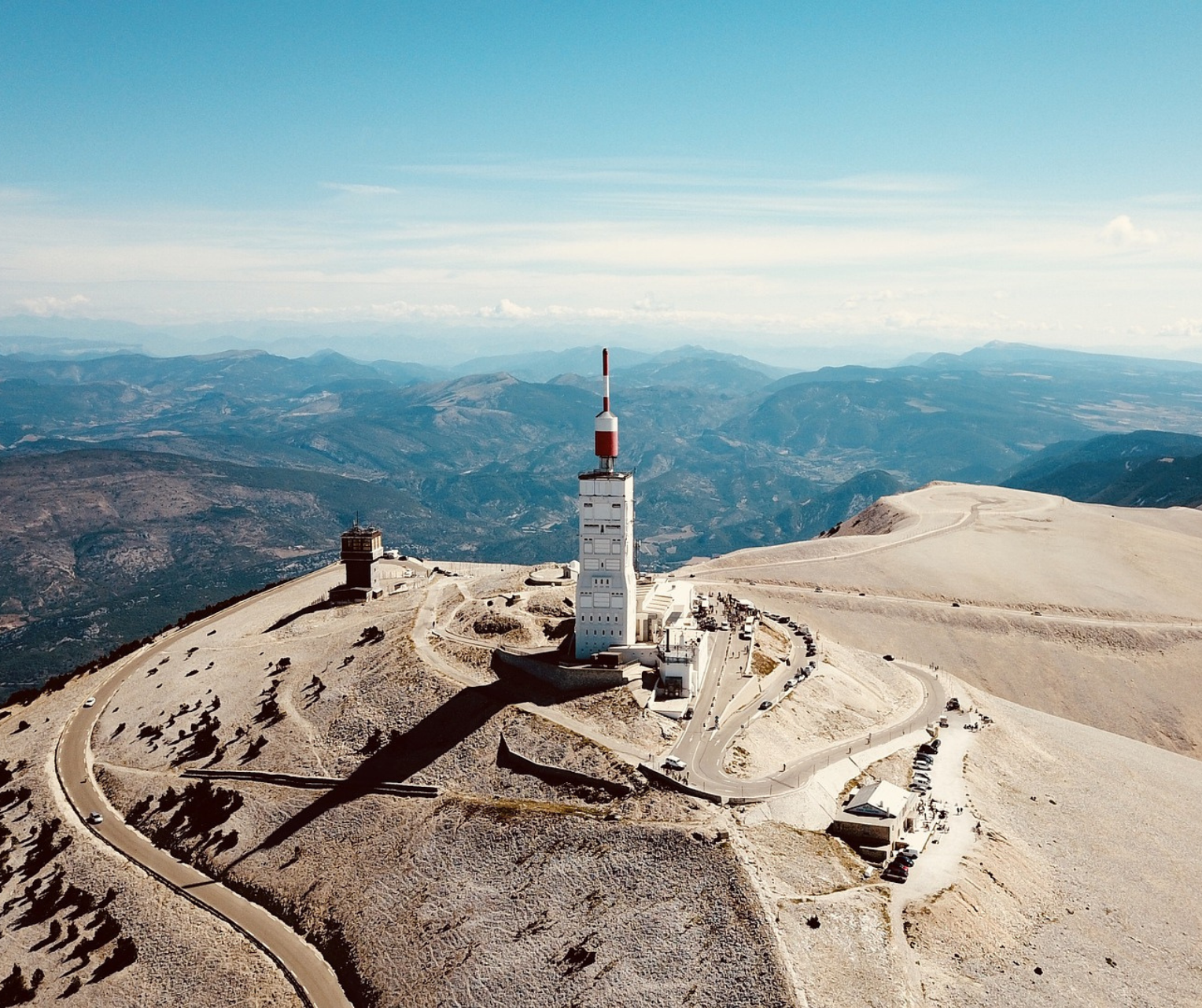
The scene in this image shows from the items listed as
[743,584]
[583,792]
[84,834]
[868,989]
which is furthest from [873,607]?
[84,834]

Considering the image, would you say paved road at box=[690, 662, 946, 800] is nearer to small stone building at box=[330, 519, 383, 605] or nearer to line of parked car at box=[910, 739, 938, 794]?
line of parked car at box=[910, 739, 938, 794]

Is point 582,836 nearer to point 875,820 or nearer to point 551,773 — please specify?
point 551,773

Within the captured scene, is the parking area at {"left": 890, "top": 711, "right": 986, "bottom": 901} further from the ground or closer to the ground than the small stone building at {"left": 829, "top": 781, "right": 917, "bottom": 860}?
closer to the ground

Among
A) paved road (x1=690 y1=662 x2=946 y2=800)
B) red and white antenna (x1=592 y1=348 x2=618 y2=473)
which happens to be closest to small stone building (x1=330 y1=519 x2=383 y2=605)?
red and white antenna (x1=592 y1=348 x2=618 y2=473)

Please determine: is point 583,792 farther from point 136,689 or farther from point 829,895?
point 136,689

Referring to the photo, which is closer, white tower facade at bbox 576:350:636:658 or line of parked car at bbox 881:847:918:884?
line of parked car at bbox 881:847:918:884

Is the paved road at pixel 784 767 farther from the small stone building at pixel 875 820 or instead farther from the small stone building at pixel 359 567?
the small stone building at pixel 359 567

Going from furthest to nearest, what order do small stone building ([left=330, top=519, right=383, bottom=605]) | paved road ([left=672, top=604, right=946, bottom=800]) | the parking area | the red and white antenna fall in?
small stone building ([left=330, top=519, right=383, bottom=605])
the red and white antenna
paved road ([left=672, top=604, right=946, bottom=800])
the parking area

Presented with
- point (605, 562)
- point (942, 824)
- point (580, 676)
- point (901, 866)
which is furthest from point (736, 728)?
point (605, 562)
